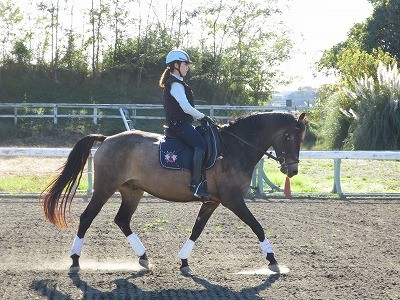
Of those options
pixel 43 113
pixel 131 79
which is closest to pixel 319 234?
pixel 43 113

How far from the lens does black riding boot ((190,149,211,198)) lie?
8.97m

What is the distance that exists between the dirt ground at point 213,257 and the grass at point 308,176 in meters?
3.73

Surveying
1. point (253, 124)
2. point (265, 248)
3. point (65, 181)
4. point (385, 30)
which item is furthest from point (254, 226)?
point (385, 30)

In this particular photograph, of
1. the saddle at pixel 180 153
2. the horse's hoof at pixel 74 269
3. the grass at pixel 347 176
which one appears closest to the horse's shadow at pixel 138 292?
the horse's hoof at pixel 74 269

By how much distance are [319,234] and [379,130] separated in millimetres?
12735

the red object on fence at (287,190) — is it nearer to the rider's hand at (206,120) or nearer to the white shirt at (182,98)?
the rider's hand at (206,120)

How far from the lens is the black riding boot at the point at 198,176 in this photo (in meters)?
8.97

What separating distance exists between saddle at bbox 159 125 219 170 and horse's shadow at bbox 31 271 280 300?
5.43ft

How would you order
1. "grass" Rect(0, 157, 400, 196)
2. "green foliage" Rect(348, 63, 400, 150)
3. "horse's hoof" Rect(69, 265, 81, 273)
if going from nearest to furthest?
"horse's hoof" Rect(69, 265, 81, 273) → "grass" Rect(0, 157, 400, 196) → "green foliage" Rect(348, 63, 400, 150)

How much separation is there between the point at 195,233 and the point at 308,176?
12.8 metres

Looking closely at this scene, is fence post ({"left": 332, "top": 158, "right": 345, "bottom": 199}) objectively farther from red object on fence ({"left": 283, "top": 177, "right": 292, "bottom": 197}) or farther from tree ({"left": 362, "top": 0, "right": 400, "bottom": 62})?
tree ({"left": 362, "top": 0, "right": 400, "bottom": 62})

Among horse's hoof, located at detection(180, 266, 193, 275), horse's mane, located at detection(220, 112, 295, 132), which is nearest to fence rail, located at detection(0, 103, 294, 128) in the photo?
horse's mane, located at detection(220, 112, 295, 132)

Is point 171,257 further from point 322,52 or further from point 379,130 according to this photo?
point 322,52

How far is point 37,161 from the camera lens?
2375cm
